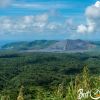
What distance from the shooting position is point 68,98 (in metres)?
7.36

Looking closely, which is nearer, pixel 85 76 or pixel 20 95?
pixel 20 95

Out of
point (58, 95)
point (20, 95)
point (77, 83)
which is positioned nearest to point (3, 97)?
point (20, 95)

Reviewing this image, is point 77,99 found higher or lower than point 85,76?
lower

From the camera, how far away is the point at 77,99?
23.9ft

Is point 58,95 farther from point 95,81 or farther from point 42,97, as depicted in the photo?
point 95,81

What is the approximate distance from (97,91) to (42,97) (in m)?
1.26

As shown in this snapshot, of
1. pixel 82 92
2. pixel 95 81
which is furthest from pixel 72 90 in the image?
pixel 95 81

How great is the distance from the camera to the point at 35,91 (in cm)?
867

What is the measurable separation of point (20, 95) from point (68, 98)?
1023mm

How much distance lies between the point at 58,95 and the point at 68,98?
42 centimetres

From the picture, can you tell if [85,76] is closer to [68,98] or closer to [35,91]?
[68,98]

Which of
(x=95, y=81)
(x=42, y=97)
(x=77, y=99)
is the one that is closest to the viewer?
(x=77, y=99)

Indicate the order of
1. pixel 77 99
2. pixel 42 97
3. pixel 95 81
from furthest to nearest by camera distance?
pixel 95 81
pixel 42 97
pixel 77 99

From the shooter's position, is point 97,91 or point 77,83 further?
point 77,83
